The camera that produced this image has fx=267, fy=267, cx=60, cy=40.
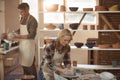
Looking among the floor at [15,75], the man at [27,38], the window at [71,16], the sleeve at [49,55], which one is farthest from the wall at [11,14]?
the sleeve at [49,55]

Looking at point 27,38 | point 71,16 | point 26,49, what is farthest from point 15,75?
point 71,16

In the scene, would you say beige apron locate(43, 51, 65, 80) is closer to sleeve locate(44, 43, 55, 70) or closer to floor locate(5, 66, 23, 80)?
sleeve locate(44, 43, 55, 70)

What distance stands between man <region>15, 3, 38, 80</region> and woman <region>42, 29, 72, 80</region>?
1.48 metres

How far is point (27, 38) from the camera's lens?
4395 mm

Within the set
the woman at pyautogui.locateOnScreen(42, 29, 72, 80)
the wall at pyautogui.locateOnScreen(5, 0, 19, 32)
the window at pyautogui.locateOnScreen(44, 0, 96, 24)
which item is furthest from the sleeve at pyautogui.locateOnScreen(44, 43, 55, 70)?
the wall at pyautogui.locateOnScreen(5, 0, 19, 32)

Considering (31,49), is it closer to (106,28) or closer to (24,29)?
A: (24,29)

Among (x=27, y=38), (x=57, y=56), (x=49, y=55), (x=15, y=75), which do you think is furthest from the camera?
(x=15, y=75)

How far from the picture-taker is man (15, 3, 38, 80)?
4.25 m

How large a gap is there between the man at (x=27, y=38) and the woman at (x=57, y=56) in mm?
1483

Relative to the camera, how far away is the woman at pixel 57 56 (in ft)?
8.77

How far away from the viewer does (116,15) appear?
5.30 meters

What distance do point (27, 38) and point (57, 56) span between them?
1696 mm

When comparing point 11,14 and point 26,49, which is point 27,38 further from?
point 11,14

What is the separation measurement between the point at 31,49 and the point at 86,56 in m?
2.74
